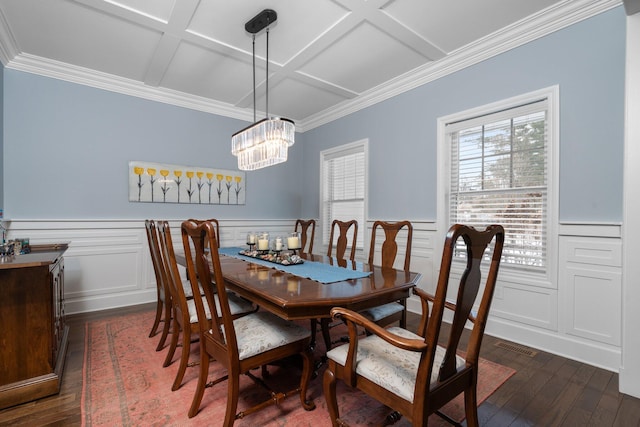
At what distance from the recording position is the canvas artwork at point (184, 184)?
3807 mm

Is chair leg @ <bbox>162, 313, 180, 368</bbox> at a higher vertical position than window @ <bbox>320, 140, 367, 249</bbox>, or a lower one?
lower

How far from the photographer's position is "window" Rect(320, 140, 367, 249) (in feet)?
14.2

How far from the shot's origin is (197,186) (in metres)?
4.20

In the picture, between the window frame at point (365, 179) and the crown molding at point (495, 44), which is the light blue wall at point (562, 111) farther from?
the window frame at point (365, 179)

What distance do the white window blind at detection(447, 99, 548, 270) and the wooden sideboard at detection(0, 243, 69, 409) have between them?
342cm

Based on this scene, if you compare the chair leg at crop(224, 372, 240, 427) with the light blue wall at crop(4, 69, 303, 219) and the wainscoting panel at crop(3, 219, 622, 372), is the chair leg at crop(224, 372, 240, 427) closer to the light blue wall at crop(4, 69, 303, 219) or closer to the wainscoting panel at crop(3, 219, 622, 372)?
the wainscoting panel at crop(3, 219, 622, 372)

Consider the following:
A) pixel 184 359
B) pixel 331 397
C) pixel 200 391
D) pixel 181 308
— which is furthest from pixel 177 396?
pixel 331 397

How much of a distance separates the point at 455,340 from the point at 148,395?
1.83 m

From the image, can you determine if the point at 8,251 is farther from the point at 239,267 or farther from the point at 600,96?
the point at 600,96

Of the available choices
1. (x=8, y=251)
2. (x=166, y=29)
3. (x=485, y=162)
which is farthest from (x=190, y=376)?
(x=485, y=162)

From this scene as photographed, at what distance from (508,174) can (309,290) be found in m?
2.35

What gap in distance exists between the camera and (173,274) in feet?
6.33

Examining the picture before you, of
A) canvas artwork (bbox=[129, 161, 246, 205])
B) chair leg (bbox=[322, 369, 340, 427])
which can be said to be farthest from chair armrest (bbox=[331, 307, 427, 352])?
canvas artwork (bbox=[129, 161, 246, 205])

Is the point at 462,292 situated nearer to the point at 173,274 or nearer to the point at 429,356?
the point at 429,356
